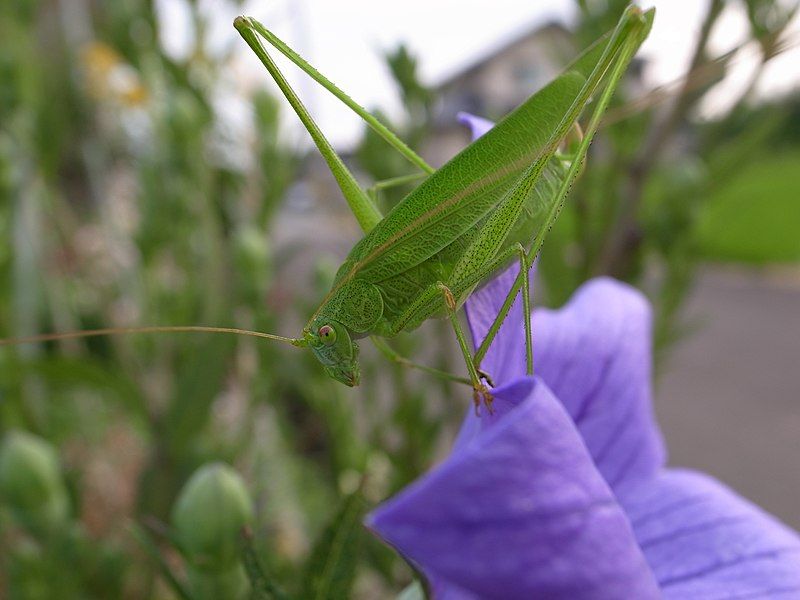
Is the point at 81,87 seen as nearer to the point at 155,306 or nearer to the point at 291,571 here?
the point at 155,306

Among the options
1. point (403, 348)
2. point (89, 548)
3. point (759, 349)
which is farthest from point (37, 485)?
point (759, 349)

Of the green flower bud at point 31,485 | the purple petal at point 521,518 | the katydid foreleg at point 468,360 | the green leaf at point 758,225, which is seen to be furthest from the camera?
the green leaf at point 758,225

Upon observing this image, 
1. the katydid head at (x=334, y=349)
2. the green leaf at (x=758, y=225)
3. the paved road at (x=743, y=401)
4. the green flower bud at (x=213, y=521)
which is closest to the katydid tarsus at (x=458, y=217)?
the katydid head at (x=334, y=349)

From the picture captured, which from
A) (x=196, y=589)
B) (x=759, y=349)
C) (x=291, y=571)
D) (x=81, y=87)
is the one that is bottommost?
(x=759, y=349)

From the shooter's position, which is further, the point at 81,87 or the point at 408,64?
the point at 81,87

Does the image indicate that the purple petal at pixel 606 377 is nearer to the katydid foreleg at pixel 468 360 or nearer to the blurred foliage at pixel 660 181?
the katydid foreleg at pixel 468 360

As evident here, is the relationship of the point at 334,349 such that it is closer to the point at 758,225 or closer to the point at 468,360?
the point at 468,360

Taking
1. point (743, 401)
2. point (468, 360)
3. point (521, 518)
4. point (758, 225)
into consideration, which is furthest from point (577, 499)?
point (758, 225)
